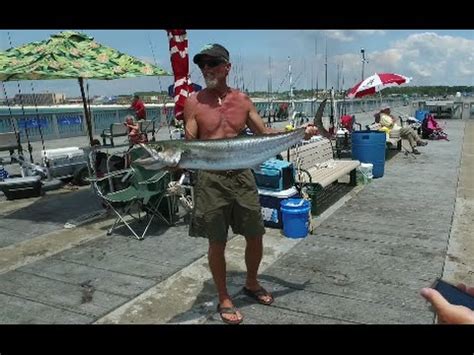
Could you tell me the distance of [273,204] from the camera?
6.16 metres

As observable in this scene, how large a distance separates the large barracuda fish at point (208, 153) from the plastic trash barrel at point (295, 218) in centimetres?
239

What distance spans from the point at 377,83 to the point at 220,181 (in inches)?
407

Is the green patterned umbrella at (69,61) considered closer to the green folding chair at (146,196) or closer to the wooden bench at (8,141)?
the green folding chair at (146,196)

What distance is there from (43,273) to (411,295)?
3.97 metres

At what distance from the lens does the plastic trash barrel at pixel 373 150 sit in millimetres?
9469

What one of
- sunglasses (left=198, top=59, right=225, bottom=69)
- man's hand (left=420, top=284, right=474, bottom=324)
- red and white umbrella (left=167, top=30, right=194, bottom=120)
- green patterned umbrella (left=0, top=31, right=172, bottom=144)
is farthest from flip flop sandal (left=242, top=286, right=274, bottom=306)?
green patterned umbrella (left=0, top=31, right=172, bottom=144)

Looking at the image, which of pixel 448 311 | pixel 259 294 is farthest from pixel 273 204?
pixel 448 311

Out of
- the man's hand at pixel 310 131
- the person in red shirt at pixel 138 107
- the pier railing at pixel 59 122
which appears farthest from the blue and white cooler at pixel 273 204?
the pier railing at pixel 59 122

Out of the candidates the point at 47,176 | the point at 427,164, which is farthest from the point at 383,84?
the point at 47,176

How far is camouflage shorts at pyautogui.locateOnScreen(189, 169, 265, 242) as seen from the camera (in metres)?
3.68

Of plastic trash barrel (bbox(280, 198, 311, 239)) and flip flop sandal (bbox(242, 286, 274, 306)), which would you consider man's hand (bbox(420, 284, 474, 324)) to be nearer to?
flip flop sandal (bbox(242, 286, 274, 306))

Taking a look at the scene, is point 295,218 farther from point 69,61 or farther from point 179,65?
point 69,61
